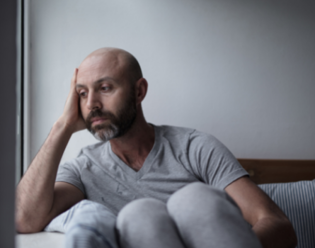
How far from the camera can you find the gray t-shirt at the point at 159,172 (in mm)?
1085

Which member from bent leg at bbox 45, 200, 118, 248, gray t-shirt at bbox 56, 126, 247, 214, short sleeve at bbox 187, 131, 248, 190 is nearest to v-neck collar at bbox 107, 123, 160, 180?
gray t-shirt at bbox 56, 126, 247, 214

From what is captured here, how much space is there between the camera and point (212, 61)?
1.61 meters

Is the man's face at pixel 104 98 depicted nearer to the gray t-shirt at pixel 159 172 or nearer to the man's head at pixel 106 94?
the man's head at pixel 106 94

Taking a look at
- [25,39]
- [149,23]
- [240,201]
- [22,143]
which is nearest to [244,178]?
[240,201]

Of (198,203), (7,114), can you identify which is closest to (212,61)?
(198,203)

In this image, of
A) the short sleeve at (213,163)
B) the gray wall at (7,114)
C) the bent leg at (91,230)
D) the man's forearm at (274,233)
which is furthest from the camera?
the short sleeve at (213,163)

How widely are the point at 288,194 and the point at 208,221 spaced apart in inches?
32.8

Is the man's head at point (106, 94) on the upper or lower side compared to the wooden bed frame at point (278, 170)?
upper

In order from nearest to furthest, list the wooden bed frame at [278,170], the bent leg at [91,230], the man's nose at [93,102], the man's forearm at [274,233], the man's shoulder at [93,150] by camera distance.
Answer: the bent leg at [91,230]
the man's forearm at [274,233]
the man's nose at [93,102]
the man's shoulder at [93,150]
the wooden bed frame at [278,170]

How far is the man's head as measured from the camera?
1.16m

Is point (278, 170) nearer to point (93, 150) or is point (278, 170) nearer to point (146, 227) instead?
point (93, 150)

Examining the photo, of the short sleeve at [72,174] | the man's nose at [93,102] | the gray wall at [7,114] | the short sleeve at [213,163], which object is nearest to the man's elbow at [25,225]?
the short sleeve at [72,174]

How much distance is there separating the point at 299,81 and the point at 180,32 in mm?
709

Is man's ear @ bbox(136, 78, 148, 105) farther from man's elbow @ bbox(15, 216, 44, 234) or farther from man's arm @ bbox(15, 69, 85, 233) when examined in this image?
man's elbow @ bbox(15, 216, 44, 234)
